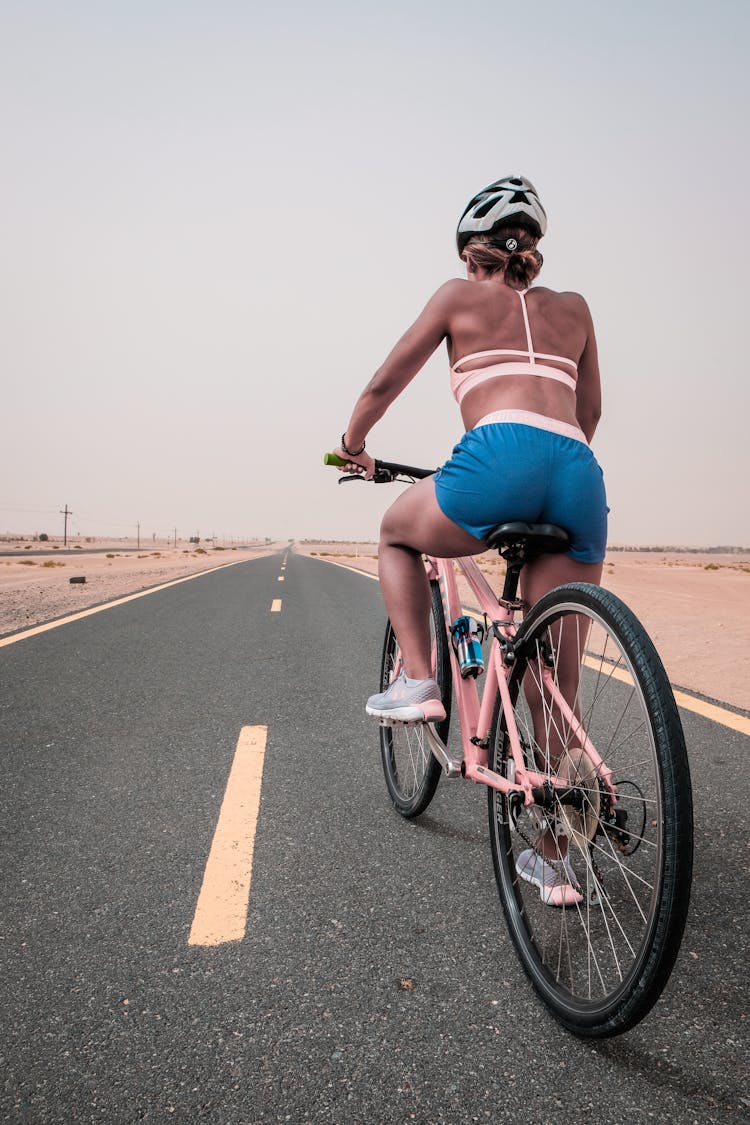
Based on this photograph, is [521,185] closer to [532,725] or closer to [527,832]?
[532,725]

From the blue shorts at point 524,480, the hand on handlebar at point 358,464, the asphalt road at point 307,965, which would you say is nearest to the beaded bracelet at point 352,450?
the hand on handlebar at point 358,464

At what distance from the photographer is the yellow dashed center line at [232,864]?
6.38 feet

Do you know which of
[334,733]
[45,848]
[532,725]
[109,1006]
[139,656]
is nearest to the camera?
[109,1006]

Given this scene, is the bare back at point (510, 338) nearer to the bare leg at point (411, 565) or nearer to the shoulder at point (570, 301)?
the shoulder at point (570, 301)

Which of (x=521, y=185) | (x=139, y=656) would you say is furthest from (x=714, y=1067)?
(x=139, y=656)

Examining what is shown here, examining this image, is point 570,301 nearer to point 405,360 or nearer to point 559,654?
point 405,360

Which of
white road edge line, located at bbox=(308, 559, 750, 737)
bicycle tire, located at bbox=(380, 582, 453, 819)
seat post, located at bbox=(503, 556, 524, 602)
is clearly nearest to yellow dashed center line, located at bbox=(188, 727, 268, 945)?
bicycle tire, located at bbox=(380, 582, 453, 819)

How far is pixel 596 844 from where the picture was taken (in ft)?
6.13

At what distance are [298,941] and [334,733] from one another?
82.6 inches

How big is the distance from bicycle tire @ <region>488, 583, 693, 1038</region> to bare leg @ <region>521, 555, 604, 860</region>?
0.04 ft

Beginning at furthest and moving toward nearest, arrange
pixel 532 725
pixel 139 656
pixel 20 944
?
pixel 139 656, pixel 532 725, pixel 20 944

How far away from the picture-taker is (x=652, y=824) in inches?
110

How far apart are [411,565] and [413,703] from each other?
52 cm

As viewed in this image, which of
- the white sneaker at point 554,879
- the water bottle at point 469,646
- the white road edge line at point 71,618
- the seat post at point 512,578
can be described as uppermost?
the seat post at point 512,578
